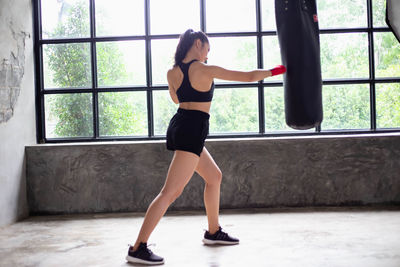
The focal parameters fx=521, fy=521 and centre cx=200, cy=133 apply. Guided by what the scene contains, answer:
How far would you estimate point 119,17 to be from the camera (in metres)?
5.09

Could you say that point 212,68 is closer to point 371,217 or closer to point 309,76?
point 309,76

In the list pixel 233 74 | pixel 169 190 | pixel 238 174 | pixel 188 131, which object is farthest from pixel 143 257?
pixel 238 174

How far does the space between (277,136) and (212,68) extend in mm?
2005

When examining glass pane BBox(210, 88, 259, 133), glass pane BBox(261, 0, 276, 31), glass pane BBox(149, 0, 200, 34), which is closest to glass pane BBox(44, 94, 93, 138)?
glass pane BBox(149, 0, 200, 34)

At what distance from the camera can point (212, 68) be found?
10.5 ft

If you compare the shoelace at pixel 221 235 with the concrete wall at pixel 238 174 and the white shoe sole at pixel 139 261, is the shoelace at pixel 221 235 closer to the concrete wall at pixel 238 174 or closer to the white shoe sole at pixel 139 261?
the white shoe sole at pixel 139 261

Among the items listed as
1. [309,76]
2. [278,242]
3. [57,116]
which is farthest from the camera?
[57,116]

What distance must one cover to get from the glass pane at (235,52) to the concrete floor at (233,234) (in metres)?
1.41

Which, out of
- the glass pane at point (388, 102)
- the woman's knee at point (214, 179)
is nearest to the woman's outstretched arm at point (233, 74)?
the woman's knee at point (214, 179)

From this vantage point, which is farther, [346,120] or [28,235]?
[346,120]

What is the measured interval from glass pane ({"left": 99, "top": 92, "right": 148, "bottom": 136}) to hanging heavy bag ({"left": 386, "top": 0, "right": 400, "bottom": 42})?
2355mm

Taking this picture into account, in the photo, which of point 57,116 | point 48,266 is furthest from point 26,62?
point 48,266

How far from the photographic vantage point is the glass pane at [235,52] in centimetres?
501

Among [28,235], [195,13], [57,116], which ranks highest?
[195,13]
